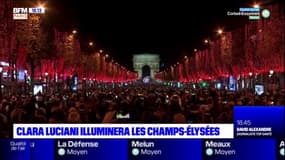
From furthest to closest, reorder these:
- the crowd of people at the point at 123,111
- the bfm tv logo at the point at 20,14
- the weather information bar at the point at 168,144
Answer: the crowd of people at the point at 123,111
the bfm tv logo at the point at 20,14
the weather information bar at the point at 168,144

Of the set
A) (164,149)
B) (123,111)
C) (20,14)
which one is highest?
(20,14)

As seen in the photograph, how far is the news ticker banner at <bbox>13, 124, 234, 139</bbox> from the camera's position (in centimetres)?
641

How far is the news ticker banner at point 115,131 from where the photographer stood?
21.0 ft

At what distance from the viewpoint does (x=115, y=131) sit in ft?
21.1

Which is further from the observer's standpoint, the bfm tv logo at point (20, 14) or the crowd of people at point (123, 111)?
the crowd of people at point (123, 111)

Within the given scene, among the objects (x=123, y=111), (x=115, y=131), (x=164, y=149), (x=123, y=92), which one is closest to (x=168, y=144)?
(x=164, y=149)

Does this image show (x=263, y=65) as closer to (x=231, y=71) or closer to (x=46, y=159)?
(x=231, y=71)

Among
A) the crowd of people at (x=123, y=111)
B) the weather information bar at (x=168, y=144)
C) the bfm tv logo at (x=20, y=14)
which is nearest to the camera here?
the weather information bar at (x=168, y=144)

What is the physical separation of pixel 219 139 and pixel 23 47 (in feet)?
76.4

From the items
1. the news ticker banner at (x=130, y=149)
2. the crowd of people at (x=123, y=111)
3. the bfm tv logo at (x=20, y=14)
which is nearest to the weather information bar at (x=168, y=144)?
the news ticker banner at (x=130, y=149)

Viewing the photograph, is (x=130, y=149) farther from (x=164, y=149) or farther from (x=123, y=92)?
(x=123, y=92)

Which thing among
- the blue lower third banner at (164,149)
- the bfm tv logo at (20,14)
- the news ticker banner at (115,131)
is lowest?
the blue lower third banner at (164,149)

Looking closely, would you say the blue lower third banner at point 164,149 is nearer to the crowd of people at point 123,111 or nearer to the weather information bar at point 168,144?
the weather information bar at point 168,144

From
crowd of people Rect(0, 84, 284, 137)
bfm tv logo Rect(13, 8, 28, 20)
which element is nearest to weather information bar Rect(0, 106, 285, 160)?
crowd of people Rect(0, 84, 284, 137)
